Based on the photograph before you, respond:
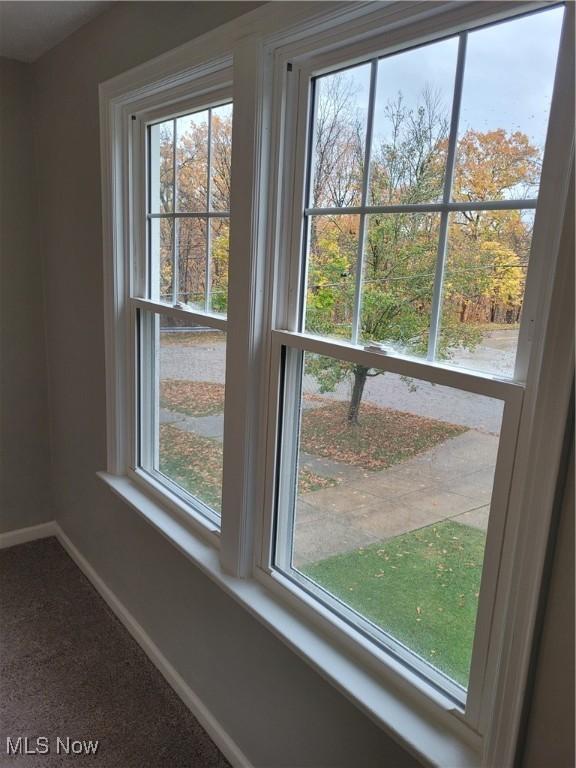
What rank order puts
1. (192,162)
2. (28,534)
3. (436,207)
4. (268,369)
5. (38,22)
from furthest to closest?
(28,534) → (38,22) → (192,162) → (268,369) → (436,207)

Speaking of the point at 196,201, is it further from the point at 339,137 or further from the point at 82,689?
the point at 82,689

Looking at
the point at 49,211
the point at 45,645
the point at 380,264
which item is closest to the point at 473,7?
the point at 380,264

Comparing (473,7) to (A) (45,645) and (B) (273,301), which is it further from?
(A) (45,645)

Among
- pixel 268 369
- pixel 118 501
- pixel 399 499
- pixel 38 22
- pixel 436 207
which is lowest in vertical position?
pixel 118 501

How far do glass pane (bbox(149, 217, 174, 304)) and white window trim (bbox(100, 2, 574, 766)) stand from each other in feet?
0.36

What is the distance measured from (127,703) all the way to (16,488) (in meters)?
1.43

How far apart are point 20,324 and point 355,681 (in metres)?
2.33

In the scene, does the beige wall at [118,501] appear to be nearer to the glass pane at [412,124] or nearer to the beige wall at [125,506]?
the beige wall at [125,506]

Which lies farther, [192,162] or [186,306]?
[186,306]

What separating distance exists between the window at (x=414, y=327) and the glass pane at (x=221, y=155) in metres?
0.37

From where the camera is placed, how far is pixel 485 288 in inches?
41.1

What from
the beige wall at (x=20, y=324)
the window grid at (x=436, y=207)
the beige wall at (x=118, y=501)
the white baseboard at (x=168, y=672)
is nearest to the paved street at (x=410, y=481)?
the window grid at (x=436, y=207)

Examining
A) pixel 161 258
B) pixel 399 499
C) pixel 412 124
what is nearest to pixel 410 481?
pixel 399 499

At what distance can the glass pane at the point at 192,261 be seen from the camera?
182 centimetres
